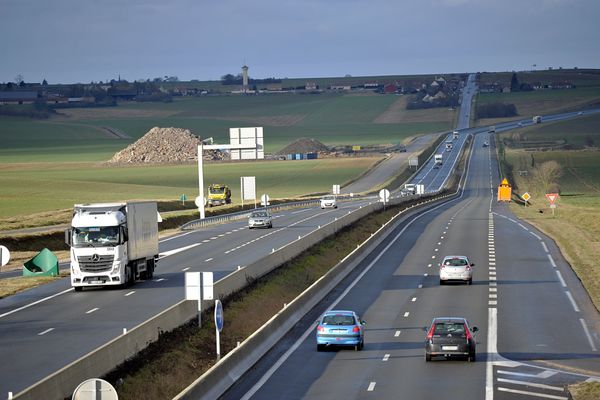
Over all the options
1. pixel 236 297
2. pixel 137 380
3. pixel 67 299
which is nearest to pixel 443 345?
pixel 137 380

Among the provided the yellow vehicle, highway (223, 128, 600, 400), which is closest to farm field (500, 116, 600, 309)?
highway (223, 128, 600, 400)

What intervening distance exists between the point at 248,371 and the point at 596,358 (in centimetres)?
1086

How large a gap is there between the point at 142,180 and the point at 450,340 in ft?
422

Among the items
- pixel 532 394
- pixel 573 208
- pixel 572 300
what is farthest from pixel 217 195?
pixel 532 394

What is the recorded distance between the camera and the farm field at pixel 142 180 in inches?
4739

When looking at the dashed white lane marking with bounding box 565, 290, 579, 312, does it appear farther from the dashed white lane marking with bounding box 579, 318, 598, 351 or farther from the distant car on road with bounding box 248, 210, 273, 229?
the distant car on road with bounding box 248, 210, 273, 229

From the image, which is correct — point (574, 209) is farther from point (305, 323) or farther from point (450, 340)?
point (450, 340)

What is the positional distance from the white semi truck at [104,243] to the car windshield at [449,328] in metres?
17.1

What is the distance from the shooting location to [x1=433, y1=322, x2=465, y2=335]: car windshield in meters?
33.5

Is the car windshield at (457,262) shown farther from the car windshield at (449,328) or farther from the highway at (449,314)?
the car windshield at (449,328)

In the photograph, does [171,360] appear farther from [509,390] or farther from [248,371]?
[509,390]

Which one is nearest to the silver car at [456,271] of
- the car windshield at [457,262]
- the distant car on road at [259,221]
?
the car windshield at [457,262]

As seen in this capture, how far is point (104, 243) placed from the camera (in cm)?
4625

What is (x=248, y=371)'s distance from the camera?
3219 centimetres
